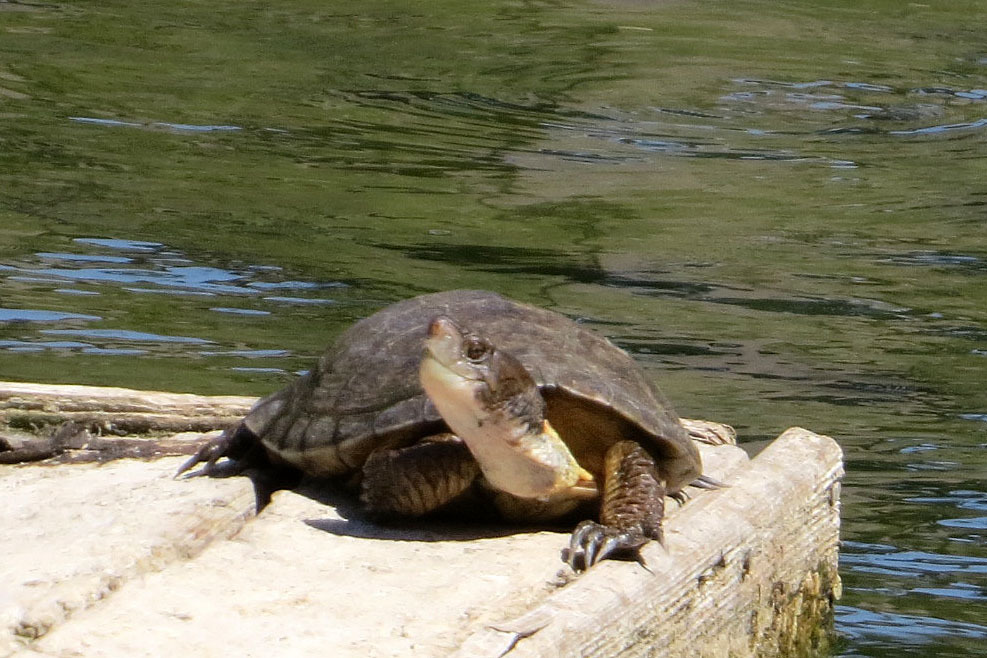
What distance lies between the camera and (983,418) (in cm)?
616

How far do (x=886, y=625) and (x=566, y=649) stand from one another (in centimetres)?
209

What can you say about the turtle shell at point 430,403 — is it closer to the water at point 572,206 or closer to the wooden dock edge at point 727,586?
the wooden dock edge at point 727,586

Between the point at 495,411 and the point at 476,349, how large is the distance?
0.11 m

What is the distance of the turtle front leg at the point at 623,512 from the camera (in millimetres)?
2854

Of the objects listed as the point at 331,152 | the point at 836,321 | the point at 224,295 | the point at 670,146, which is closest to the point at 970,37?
the point at 670,146

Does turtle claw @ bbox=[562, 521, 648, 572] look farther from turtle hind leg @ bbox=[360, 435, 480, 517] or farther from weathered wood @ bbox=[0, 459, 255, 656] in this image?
weathered wood @ bbox=[0, 459, 255, 656]

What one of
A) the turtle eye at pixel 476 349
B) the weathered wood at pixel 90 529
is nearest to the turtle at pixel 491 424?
the turtle eye at pixel 476 349

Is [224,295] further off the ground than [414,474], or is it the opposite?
[414,474]

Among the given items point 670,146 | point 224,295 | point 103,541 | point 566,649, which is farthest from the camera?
point 670,146

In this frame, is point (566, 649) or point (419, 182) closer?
point (566, 649)

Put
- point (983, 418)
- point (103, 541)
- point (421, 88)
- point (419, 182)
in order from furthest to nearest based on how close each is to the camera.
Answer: point (421, 88), point (419, 182), point (983, 418), point (103, 541)

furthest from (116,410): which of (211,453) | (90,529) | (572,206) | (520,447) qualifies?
(572,206)

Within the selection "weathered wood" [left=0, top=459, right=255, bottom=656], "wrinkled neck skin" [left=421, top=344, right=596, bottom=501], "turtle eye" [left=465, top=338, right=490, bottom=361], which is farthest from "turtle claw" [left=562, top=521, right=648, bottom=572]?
"weathered wood" [left=0, top=459, right=255, bottom=656]

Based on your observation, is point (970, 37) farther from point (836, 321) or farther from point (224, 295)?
point (224, 295)
